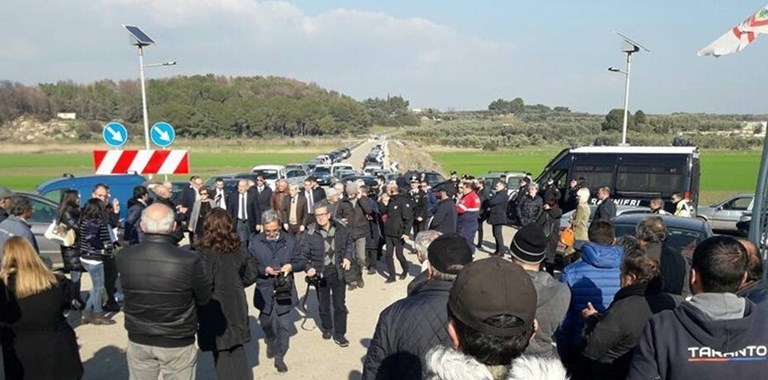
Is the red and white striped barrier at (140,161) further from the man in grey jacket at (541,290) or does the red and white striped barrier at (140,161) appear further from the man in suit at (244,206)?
the man in grey jacket at (541,290)

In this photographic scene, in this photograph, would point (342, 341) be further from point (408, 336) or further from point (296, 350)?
point (408, 336)

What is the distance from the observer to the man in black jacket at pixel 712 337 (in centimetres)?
244

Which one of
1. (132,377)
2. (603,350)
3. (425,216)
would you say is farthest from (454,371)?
(425,216)

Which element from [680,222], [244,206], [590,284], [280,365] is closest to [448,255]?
[590,284]

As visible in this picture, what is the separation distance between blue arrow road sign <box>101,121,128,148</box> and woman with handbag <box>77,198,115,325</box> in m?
3.85

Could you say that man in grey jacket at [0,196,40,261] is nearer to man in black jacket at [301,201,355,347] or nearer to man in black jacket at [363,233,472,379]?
man in black jacket at [301,201,355,347]

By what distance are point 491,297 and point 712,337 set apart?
1365mm

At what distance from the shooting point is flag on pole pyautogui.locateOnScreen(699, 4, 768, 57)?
591 cm

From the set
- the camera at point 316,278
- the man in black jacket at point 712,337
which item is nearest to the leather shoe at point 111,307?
the camera at point 316,278

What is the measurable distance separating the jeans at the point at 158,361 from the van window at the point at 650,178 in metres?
15.4

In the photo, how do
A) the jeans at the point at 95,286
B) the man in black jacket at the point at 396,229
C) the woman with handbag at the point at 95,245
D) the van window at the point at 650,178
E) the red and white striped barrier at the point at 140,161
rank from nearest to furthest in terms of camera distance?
the woman with handbag at the point at 95,245 < the jeans at the point at 95,286 < the red and white striped barrier at the point at 140,161 < the man in black jacket at the point at 396,229 < the van window at the point at 650,178

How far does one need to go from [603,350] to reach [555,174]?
15.2 meters

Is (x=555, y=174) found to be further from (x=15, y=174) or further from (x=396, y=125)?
(x=396, y=125)

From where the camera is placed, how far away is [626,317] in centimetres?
332
